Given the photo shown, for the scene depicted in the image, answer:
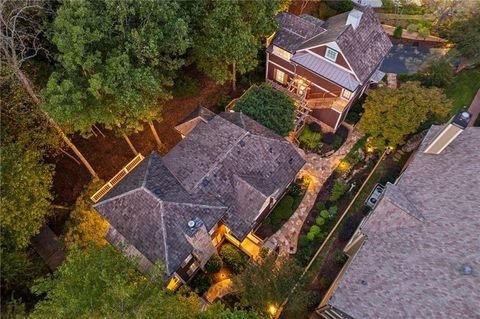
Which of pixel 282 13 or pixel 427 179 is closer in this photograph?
pixel 427 179

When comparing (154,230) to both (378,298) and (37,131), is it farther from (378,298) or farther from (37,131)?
(378,298)

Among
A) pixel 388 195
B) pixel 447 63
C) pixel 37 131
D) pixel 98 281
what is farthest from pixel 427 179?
pixel 37 131

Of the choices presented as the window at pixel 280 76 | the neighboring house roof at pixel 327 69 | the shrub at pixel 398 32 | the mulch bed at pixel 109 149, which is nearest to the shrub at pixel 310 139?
the neighboring house roof at pixel 327 69

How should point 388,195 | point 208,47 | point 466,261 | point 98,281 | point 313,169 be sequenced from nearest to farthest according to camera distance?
point 98,281, point 466,261, point 388,195, point 208,47, point 313,169

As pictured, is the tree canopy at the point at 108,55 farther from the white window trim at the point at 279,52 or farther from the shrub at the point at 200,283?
the shrub at the point at 200,283

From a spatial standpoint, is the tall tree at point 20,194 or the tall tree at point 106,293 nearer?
the tall tree at point 106,293

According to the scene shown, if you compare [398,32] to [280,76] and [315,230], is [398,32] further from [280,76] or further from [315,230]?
[315,230]
